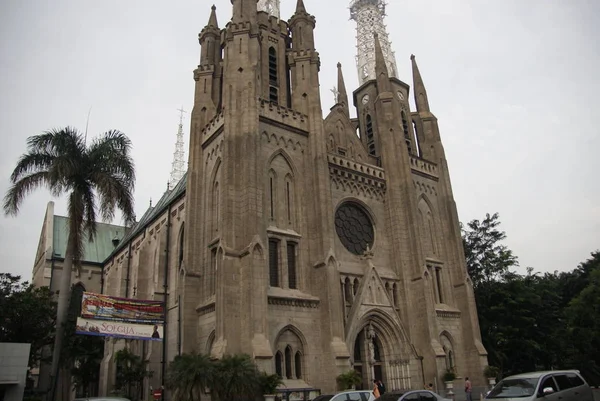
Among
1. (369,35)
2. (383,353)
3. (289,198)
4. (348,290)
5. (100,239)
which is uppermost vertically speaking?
(369,35)

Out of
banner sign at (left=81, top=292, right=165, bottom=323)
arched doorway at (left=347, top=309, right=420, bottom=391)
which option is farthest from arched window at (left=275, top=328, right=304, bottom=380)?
banner sign at (left=81, top=292, right=165, bottom=323)

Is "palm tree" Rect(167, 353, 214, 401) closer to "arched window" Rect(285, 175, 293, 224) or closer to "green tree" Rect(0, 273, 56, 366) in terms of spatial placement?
"arched window" Rect(285, 175, 293, 224)

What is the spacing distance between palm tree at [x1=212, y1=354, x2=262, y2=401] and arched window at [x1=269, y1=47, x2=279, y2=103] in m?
17.9

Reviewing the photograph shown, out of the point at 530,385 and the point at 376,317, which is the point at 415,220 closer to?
the point at 376,317

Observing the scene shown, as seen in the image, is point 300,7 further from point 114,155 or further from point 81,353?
point 81,353

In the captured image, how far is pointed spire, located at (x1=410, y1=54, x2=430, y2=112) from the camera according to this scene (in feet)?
129

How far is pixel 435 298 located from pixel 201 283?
15.8 metres

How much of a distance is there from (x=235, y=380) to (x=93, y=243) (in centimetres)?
4080

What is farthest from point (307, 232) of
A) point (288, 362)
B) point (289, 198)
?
point (288, 362)

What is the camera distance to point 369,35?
4744 centimetres

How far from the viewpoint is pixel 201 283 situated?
2641 cm

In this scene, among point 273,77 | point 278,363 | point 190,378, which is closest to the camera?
point 190,378

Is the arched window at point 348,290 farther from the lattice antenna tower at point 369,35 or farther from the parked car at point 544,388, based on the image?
the lattice antenna tower at point 369,35

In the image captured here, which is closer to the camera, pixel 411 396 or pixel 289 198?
pixel 411 396
